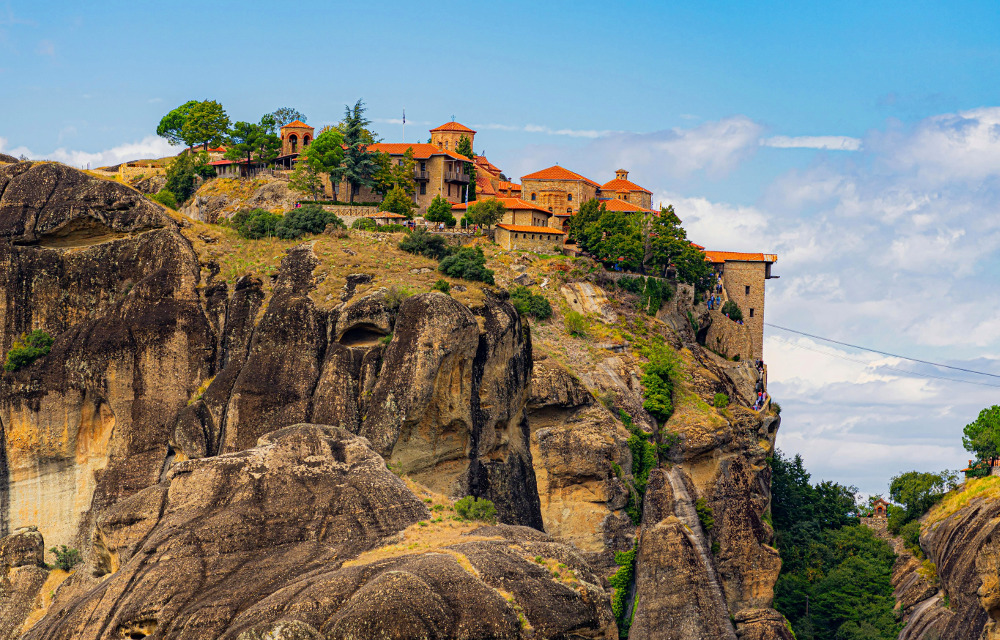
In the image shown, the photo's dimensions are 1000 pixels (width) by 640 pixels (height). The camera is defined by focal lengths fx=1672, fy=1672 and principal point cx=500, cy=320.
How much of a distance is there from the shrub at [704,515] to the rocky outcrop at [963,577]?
40.4ft

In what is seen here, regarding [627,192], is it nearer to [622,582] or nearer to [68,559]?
[622,582]

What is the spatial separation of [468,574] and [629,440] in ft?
144

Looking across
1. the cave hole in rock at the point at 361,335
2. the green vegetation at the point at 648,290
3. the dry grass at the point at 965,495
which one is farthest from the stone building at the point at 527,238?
the dry grass at the point at 965,495

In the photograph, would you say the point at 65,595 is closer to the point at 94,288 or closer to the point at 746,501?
the point at 94,288

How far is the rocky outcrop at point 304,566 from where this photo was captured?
5300 centimetres

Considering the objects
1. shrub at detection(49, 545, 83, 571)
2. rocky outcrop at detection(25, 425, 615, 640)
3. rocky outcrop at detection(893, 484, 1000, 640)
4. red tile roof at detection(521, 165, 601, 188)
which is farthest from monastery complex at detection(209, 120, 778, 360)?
rocky outcrop at detection(25, 425, 615, 640)

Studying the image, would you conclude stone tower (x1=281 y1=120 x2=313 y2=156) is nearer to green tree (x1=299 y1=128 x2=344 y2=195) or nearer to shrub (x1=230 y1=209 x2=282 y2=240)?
green tree (x1=299 y1=128 x2=344 y2=195)

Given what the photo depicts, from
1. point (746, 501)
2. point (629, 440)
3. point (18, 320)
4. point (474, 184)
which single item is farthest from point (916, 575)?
point (18, 320)

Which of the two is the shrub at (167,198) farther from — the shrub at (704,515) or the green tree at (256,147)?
the shrub at (704,515)

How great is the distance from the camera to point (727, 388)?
365ft

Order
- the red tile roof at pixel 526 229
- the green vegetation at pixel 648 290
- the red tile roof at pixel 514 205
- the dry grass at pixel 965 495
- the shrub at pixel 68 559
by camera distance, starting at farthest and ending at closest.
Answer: the red tile roof at pixel 514 205 < the red tile roof at pixel 526 229 < the green vegetation at pixel 648 290 < the dry grass at pixel 965 495 < the shrub at pixel 68 559

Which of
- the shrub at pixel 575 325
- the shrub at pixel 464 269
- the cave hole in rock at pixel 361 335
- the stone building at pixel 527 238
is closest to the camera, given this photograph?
the cave hole in rock at pixel 361 335

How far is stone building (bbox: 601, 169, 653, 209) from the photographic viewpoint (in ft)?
452

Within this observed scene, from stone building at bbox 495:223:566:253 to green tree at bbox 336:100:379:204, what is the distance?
10.1 m
